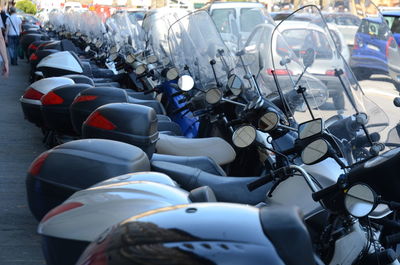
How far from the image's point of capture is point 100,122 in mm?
4699

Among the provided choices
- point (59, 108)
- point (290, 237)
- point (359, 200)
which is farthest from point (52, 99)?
point (290, 237)

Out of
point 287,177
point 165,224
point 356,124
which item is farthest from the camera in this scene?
point 356,124

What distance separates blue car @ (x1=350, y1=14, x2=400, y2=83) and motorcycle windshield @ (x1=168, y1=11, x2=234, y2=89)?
153 centimetres

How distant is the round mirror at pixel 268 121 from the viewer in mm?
3627

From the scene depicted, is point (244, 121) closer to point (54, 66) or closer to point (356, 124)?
point (356, 124)

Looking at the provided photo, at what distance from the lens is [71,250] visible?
2.59 m

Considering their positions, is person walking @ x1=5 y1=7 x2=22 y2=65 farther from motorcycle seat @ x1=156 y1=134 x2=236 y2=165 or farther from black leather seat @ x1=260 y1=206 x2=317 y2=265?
black leather seat @ x1=260 y1=206 x2=317 y2=265

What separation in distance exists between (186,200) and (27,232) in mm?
3080

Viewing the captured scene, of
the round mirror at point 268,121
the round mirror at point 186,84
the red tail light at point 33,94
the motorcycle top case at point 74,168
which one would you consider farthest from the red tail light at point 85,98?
the round mirror at point 268,121

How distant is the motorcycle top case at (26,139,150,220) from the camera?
3494mm

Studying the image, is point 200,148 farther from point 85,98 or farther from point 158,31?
point 158,31

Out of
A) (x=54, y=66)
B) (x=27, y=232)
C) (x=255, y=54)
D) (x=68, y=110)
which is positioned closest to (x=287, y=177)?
(x=255, y=54)

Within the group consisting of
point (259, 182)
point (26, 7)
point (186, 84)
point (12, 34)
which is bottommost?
point (26, 7)

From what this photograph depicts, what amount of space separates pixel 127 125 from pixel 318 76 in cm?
127
